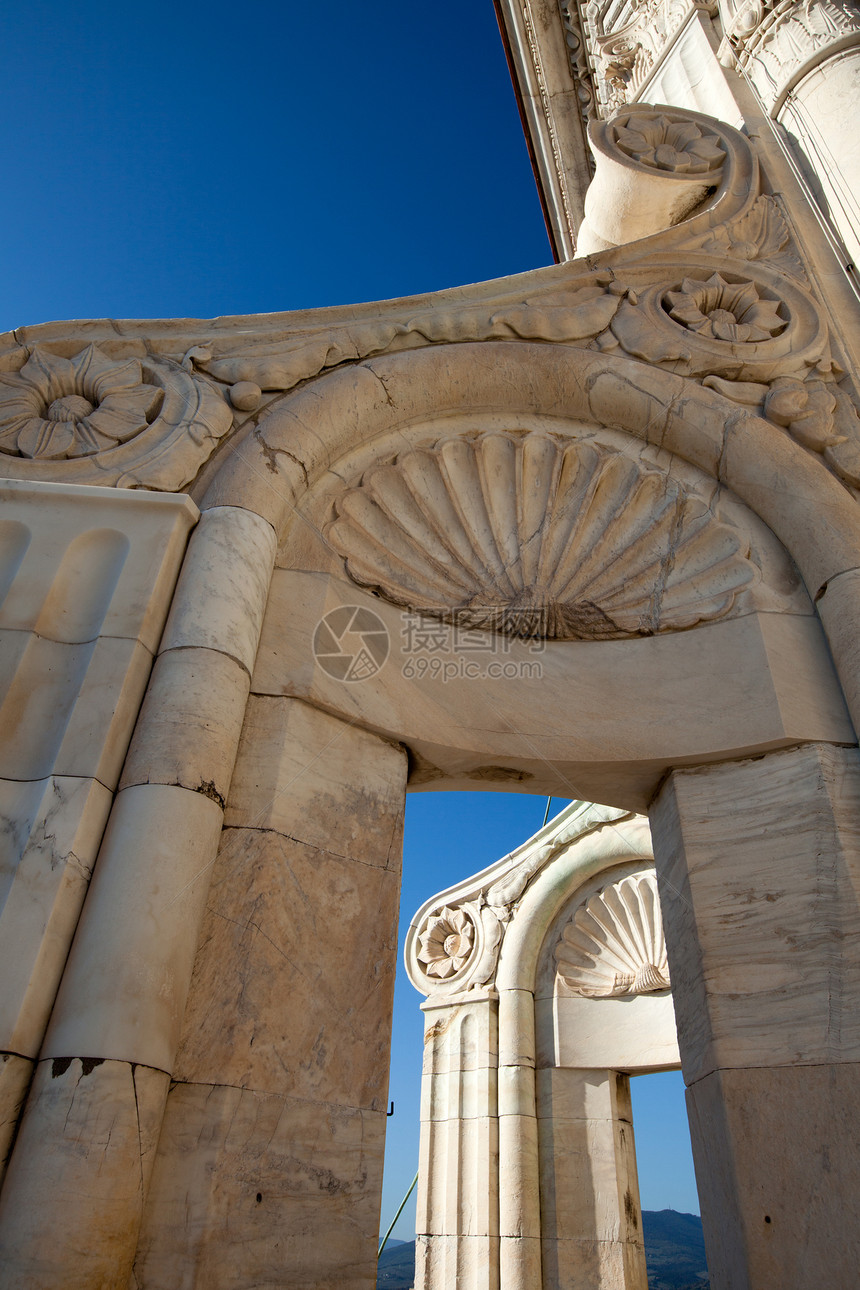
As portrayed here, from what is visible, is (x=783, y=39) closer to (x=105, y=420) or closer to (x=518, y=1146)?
(x=105, y=420)

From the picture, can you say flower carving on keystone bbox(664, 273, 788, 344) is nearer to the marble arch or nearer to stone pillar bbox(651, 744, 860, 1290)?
the marble arch

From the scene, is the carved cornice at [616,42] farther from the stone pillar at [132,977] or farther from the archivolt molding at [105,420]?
the stone pillar at [132,977]

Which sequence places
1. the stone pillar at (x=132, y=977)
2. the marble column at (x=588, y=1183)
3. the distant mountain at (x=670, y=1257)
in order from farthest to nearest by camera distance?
the distant mountain at (x=670, y=1257) < the marble column at (x=588, y=1183) < the stone pillar at (x=132, y=977)

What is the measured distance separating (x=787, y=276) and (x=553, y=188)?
16.7 ft

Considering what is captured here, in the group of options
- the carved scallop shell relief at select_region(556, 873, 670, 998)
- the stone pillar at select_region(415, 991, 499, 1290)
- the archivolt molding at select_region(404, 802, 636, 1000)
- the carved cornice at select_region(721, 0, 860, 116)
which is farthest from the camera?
the archivolt molding at select_region(404, 802, 636, 1000)

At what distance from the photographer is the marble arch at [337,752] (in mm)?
2002

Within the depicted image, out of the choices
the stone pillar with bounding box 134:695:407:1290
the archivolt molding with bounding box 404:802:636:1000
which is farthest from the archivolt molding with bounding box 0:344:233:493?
the archivolt molding with bounding box 404:802:636:1000

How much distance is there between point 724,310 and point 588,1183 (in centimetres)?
538

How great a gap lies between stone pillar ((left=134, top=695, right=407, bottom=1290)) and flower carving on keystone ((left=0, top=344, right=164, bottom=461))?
1283mm

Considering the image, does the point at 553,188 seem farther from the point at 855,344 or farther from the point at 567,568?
the point at 567,568

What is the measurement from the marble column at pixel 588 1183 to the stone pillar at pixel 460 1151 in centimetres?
36

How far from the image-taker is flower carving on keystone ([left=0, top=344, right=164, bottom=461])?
3.14m

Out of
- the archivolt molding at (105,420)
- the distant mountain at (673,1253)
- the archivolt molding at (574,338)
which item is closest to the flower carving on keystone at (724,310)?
the archivolt molding at (574,338)

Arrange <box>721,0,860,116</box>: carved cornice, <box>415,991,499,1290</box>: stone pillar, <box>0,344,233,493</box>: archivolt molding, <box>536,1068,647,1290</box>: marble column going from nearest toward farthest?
<box>0,344,233,493</box>: archivolt molding → <box>536,1068,647,1290</box>: marble column → <box>721,0,860,116</box>: carved cornice → <box>415,991,499,1290</box>: stone pillar
